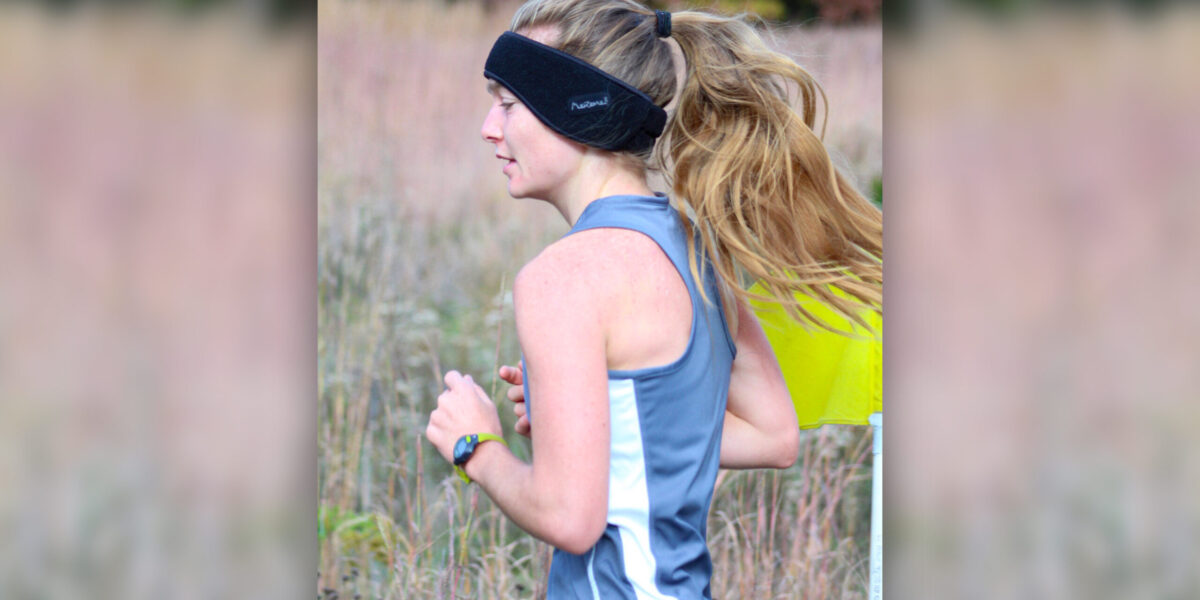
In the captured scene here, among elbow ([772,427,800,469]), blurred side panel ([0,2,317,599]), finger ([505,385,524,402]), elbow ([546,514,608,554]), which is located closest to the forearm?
elbow ([546,514,608,554])

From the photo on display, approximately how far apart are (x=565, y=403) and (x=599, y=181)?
1.17 feet

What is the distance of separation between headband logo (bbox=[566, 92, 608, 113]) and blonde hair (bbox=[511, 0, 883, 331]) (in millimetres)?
57

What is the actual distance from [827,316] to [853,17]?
570 mm

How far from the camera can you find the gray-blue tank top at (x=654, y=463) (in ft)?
4.55

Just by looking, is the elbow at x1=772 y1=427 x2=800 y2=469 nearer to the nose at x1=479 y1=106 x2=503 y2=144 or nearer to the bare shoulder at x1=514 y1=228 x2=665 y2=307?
the bare shoulder at x1=514 y1=228 x2=665 y2=307

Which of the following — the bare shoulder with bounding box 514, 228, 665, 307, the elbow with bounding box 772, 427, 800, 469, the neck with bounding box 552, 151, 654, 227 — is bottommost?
the elbow with bounding box 772, 427, 800, 469

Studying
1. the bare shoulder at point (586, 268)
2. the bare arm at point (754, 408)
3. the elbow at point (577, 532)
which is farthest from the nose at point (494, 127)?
the elbow at point (577, 532)

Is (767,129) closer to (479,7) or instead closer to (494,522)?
(479,7)

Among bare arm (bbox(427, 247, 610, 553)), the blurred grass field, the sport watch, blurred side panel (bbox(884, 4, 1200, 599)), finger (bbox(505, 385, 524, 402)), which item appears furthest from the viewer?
the blurred grass field

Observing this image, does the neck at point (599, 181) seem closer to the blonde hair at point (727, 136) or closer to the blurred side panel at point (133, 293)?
the blonde hair at point (727, 136)

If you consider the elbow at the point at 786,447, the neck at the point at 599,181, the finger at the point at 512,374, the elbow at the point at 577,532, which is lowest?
the elbow at the point at 577,532

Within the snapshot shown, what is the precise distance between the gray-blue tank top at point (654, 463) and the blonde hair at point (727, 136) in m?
0.10

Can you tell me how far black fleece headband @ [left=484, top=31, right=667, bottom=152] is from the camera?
1.47 m

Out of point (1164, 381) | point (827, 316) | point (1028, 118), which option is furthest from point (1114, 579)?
point (1028, 118)
